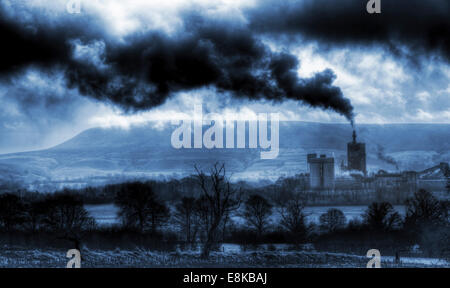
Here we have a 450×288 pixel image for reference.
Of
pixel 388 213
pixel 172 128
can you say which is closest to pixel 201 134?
pixel 172 128

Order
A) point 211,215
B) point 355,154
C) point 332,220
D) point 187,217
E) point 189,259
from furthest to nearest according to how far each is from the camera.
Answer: point 355,154
point 332,220
point 187,217
point 211,215
point 189,259

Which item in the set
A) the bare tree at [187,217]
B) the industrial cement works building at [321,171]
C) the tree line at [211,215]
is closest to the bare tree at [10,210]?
the tree line at [211,215]

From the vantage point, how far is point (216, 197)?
14406 mm

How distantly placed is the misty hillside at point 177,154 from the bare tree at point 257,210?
22.4 inches

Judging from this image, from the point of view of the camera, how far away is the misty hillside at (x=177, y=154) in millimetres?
14484

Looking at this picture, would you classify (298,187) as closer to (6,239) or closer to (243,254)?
(243,254)

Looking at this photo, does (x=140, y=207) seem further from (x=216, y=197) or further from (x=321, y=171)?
(x=321, y=171)

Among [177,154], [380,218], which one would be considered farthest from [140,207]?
[380,218]

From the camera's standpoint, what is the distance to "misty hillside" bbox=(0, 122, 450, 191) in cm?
1448

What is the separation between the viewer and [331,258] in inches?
545

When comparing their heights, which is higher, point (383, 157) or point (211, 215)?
point (383, 157)

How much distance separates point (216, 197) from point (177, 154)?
140cm
